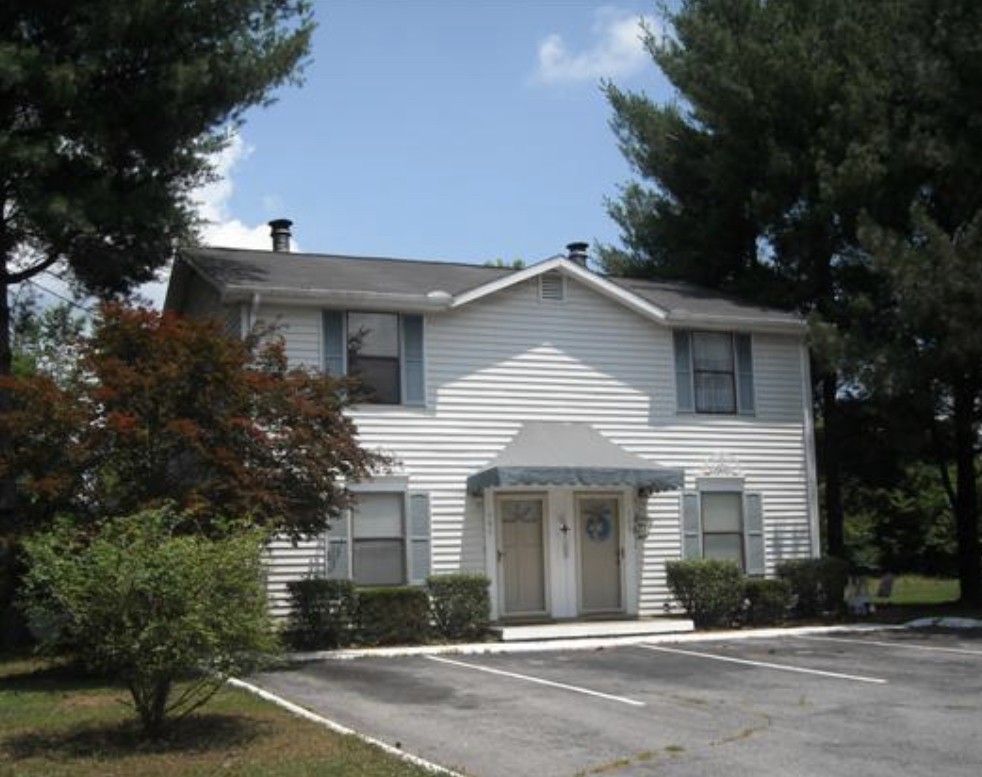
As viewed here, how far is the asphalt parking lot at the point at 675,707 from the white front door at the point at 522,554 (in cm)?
322

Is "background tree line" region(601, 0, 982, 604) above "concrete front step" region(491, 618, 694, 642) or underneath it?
above

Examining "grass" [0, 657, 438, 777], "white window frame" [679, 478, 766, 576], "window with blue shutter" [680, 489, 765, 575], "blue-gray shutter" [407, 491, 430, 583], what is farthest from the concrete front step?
"grass" [0, 657, 438, 777]

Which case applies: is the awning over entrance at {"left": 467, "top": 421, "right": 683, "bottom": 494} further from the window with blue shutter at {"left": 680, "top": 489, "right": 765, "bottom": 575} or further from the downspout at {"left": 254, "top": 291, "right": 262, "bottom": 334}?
the downspout at {"left": 254, "top": 291, "right": 262, "bottom": 334}

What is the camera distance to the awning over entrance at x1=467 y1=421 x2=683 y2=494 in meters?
19.4

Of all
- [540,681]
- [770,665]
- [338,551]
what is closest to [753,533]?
[770,665]

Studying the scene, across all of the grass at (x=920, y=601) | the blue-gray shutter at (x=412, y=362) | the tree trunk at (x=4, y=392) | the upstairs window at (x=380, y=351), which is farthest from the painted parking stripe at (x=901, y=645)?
the tree trunk at (x=4, y=392)

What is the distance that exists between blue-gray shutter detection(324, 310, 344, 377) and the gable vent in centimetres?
387

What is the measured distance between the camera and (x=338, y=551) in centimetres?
1909

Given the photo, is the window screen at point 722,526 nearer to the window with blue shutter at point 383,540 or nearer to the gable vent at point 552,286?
the gable vent at point 552,286

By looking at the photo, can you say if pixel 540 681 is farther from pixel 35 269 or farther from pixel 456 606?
pixel 35 269

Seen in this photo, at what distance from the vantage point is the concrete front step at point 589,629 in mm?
18781

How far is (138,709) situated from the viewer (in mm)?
10039

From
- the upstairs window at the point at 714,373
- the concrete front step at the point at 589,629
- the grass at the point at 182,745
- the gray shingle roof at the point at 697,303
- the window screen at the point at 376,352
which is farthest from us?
the gray shingle roof at the point at 697,303

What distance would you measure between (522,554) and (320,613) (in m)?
4.33
